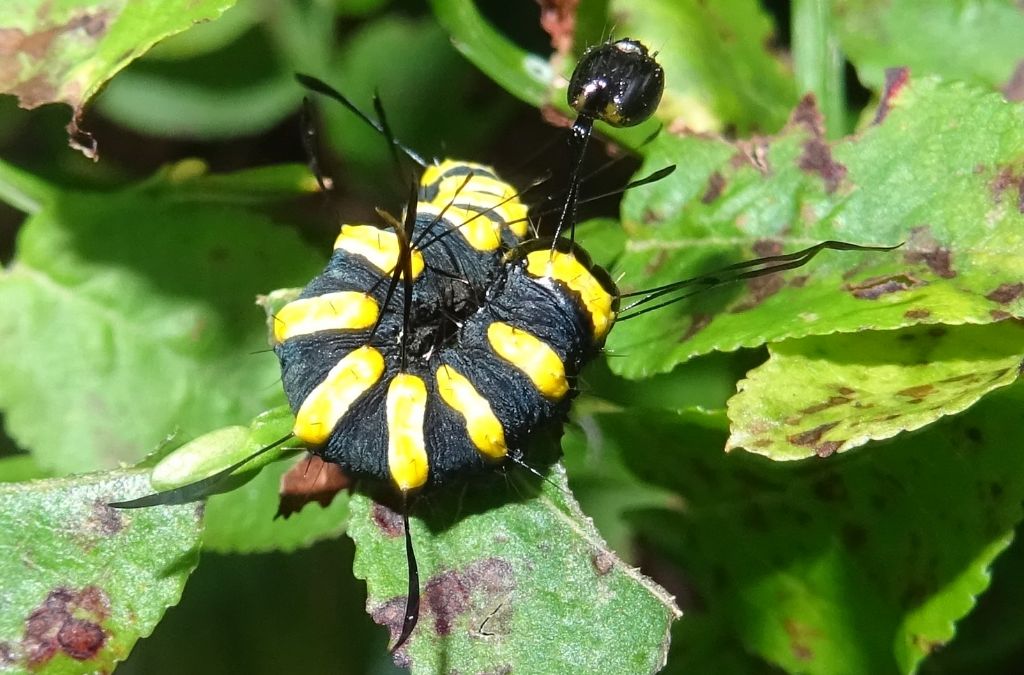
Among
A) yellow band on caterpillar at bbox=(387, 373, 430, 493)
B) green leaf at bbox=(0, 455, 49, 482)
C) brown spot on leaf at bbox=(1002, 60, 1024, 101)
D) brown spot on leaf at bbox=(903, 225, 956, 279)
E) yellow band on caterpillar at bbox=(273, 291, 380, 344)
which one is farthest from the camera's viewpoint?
brown spot on leaf at bbox=(1002, 60, 1024, 101)

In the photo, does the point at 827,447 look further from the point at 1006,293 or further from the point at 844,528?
the point at 844,528

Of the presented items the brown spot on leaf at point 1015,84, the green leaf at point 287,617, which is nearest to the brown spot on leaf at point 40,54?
the green leaf at point 287,617

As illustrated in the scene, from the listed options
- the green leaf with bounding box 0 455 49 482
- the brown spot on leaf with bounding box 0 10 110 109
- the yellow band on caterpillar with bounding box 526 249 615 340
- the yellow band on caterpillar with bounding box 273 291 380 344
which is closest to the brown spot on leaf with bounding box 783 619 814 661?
the yellow band on caterpillar with bounding box 526 249 615 340

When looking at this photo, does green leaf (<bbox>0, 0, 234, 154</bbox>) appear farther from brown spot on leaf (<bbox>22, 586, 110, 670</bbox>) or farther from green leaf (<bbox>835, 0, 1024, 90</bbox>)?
green leaf (<bbox>835, 0, 1024, 90</bbox>)

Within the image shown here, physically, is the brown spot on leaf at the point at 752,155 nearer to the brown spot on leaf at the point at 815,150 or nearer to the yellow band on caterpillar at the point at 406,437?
the brown spot on leaf at the point at 815,150

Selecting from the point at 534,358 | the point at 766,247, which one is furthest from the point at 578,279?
the point at 766,247
